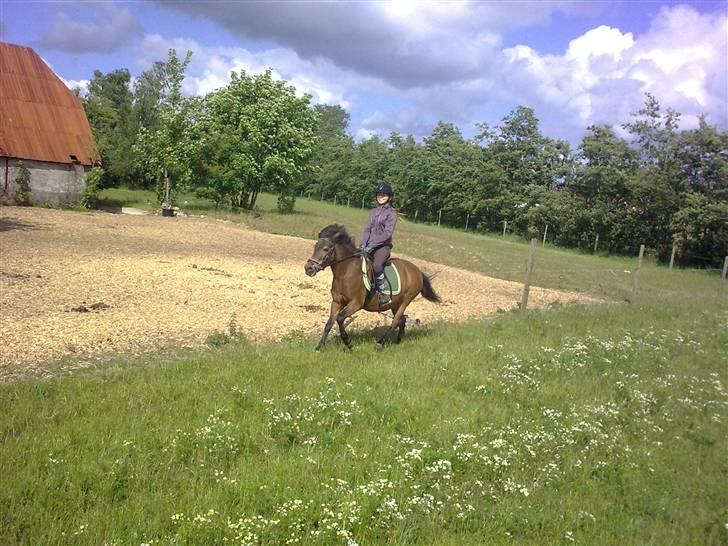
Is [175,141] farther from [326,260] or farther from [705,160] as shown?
[705,160]

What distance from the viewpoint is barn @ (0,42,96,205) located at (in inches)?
1134

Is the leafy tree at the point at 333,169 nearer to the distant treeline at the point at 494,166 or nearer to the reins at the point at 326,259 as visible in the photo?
the distant treeline at the point at 494,166

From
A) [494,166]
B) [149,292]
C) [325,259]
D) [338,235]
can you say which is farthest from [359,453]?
[494,166]

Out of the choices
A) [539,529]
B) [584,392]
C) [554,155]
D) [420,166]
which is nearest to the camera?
[539,529]

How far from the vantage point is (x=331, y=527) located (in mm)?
4172

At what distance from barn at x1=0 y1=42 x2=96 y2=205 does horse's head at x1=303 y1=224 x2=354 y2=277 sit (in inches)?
1002

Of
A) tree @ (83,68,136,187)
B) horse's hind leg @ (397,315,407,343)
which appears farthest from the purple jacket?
tree @ (83,68,136,187)

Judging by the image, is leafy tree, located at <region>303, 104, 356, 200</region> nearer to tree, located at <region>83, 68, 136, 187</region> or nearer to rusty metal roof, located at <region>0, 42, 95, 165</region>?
tree, located at <region>83, 68, 136, 187</region>

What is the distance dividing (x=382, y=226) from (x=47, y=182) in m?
26.6

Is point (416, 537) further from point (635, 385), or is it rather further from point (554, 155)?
point (554, 155)

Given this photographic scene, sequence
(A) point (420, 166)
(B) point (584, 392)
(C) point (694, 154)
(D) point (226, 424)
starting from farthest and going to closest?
(A) point (420, 166)
(C) point (694, 154)
(B) point (584, 392)
(D) point (226, 424)

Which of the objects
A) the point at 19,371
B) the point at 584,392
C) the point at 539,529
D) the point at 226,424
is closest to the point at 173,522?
the point at 226,424

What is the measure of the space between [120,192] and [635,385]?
4580 centimetres

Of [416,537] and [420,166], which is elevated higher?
[420,166]
